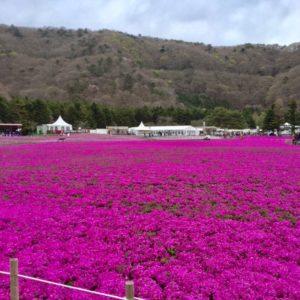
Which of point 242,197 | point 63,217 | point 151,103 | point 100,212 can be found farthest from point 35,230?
point 151,103

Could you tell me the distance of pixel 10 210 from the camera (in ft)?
40.0

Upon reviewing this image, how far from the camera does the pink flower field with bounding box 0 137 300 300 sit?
6.75 metres

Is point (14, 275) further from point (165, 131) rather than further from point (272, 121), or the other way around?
point (165, 131)

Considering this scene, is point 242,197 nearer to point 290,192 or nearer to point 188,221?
point 290,192

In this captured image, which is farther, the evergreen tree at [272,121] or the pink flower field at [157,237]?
the evergreen tree at [272,121]

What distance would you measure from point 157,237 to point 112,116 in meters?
124

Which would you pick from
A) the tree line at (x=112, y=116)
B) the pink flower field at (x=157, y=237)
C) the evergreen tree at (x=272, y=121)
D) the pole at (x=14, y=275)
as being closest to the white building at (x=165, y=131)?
the tree line at (x=112, y=116)

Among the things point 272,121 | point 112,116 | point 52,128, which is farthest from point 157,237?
point 112,116

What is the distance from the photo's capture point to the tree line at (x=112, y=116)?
10775 cm

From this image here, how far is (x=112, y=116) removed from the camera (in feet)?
433

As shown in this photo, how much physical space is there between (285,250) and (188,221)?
2.91 meters

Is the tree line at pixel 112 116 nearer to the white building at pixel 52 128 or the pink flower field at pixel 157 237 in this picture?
the white building at pixel 52 128

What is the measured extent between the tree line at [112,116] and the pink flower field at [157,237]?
7757 cm

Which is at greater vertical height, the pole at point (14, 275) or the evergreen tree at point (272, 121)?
the evergreen tree at point (272, 121)
